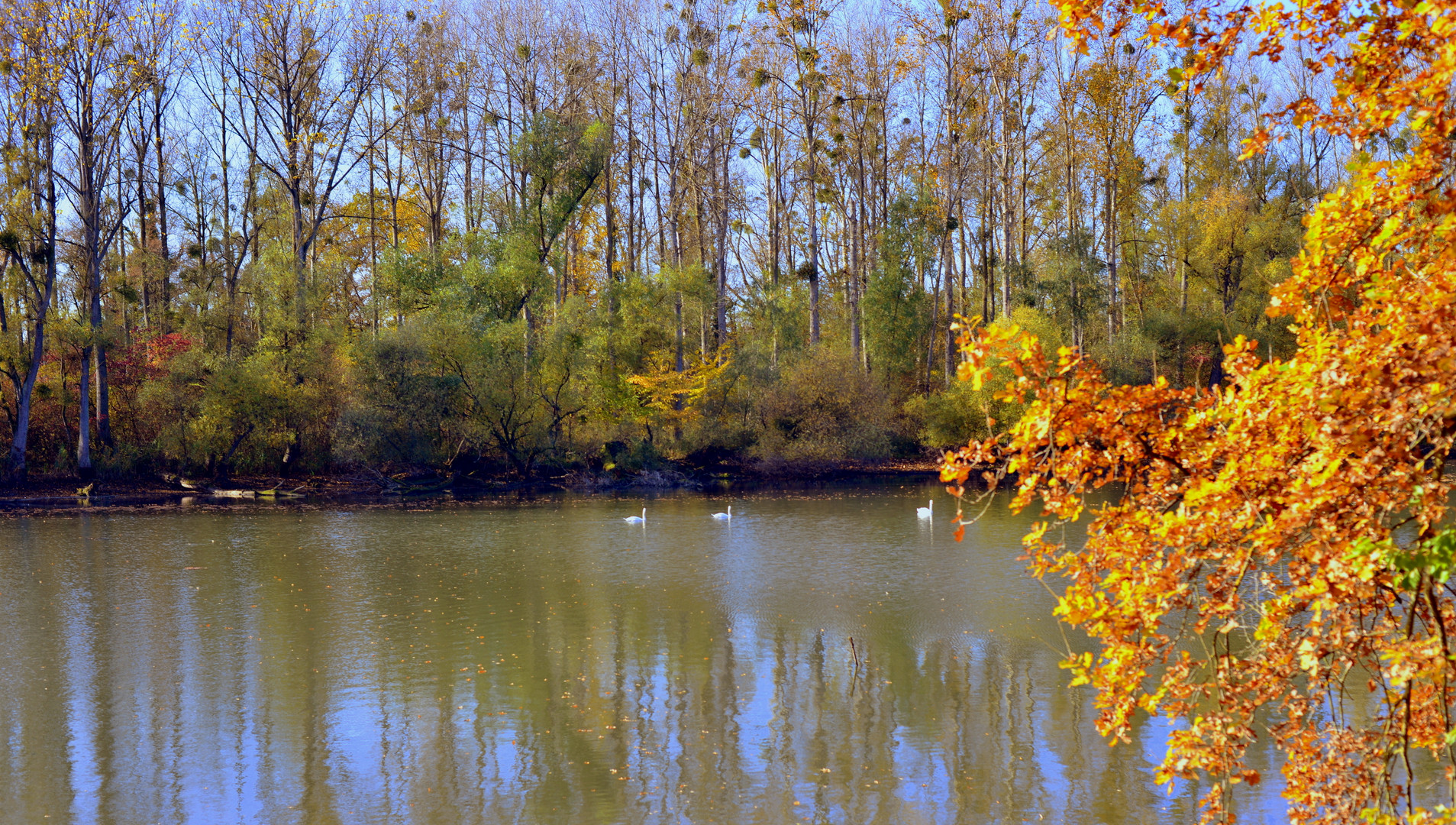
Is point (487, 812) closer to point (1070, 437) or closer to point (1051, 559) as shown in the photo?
point (1051, 559)

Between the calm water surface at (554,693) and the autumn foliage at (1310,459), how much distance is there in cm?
310

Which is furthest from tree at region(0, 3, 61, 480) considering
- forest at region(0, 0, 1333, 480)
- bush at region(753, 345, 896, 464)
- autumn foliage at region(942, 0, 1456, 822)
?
autumn foliage at region(942, 0, 1456, 822)

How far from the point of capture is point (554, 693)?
33.1 feet

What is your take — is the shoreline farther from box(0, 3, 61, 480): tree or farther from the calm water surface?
the calm water surface

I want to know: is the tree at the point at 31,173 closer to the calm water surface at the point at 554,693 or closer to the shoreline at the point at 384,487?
the shoreline at the point at 384,487

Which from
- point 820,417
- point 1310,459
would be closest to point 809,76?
point 820,417

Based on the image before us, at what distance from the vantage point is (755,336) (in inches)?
1721

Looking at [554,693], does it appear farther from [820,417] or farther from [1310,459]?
[820,417]

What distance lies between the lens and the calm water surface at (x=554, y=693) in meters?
7.47

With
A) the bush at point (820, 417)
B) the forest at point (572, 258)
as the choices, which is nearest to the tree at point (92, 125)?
the forest at point (572, 258)

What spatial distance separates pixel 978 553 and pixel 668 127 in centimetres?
2689

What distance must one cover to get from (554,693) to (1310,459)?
7.86 metres

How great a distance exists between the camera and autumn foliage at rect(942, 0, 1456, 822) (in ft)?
11.1

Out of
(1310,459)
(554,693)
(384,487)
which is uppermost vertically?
(1310,459)
